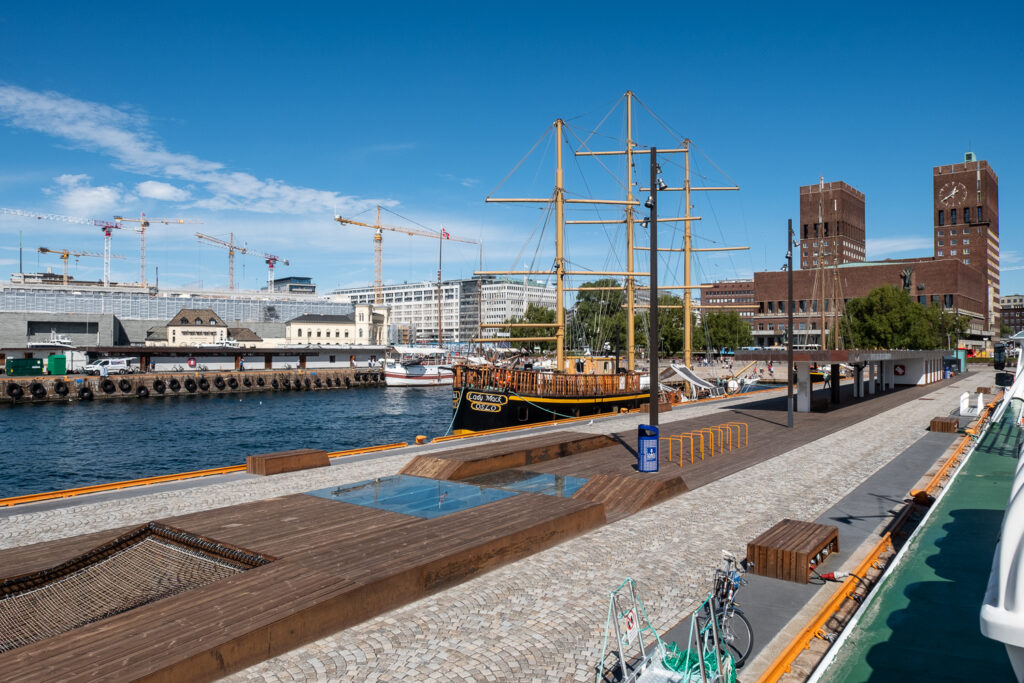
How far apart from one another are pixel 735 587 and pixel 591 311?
119852 millimetres

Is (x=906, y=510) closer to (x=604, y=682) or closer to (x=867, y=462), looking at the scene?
(x=867, y=462)

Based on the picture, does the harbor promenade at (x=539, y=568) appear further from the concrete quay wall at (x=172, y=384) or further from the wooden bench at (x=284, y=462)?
the concrete quay wall at (x=172, y=384)

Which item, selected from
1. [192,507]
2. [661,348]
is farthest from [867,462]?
[661,348]

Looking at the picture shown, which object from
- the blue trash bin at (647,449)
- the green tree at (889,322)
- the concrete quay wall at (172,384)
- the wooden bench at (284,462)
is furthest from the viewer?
the green tree at (889,322)

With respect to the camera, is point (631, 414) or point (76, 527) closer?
point (76, 527)

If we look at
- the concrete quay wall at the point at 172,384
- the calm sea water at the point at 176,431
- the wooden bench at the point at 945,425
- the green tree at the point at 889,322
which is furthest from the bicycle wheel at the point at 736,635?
the green tree at the point at 889,322

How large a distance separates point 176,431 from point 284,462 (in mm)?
30178

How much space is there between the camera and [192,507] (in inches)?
537

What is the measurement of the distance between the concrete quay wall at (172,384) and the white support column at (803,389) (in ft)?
201

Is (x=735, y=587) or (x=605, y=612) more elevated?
(x=735, y=587)

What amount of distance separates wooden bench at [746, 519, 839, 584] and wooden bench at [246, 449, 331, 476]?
1199 centimetres

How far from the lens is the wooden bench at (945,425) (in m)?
24.4

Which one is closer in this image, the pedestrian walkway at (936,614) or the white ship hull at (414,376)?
the pedestrian walkway at (936,614)

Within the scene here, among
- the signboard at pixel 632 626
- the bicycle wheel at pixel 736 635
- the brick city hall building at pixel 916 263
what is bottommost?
the bicycle wheel at pixel 736 635
